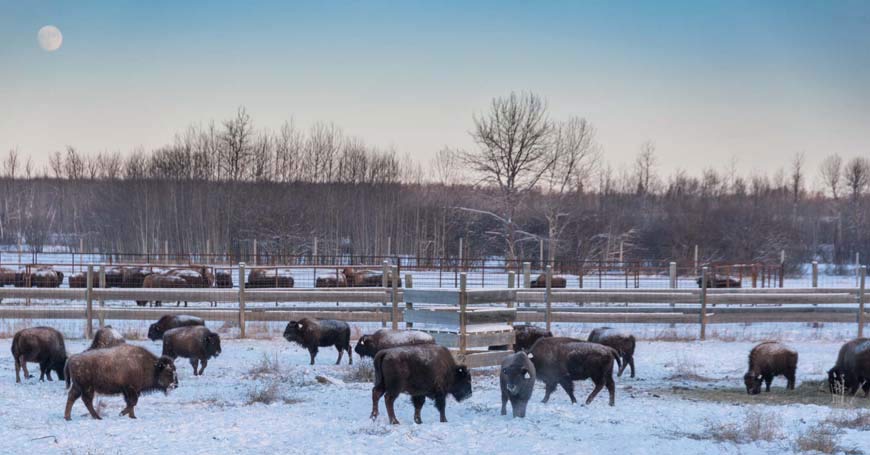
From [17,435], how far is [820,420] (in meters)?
9.23

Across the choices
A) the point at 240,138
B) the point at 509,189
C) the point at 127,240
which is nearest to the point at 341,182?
the point at 240,138

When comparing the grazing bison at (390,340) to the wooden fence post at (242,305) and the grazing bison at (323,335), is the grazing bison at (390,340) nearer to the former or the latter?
the grazing bison at (323,335)

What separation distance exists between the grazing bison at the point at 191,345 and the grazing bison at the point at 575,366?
5734 millimetres

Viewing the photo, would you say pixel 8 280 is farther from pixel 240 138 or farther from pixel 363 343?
pixel 240 138

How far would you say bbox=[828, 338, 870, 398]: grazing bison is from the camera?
12625mm

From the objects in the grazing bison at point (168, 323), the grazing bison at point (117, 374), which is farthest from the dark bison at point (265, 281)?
the grazing bison at point (117, 374)

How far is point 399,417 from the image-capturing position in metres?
10.9

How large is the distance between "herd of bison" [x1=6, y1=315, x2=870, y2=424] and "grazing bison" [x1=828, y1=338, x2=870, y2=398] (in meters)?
0.01

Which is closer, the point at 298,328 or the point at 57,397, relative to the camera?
the point at 57,397

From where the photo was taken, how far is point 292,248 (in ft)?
181

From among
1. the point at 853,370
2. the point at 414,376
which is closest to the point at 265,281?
the point at 414,376

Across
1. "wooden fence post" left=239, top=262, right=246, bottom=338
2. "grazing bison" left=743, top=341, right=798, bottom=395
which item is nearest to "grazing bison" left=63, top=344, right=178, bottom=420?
"wooden fence post" left=239, top=262, right=246, bottom=338

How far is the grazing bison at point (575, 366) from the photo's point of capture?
11.8 metres

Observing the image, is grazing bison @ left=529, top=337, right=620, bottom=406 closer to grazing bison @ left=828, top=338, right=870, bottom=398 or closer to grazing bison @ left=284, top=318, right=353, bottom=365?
grazing bison @ left=828, top=338, right=870, bottom=398
